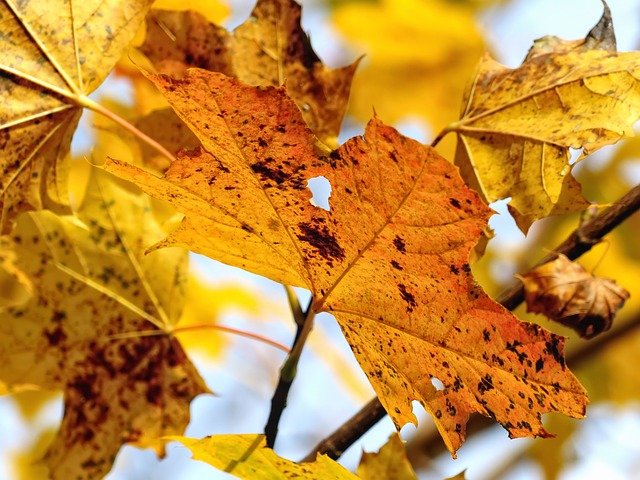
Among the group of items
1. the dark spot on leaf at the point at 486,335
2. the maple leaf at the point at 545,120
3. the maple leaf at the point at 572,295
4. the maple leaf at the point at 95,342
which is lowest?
the dark spot on leaf at the point at 486,335

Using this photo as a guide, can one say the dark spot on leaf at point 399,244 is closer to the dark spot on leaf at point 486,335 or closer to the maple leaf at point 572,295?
the dark spot on leaf at point 486,335

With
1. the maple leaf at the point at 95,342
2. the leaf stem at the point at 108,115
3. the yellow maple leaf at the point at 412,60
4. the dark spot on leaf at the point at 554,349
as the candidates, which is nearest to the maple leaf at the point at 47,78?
the leaf stem at the point at 108,115

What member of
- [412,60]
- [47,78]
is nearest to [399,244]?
[47,78]

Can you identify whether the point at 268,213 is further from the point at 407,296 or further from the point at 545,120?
the point at 545,120

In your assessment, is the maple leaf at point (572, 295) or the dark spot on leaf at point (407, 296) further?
the maple leaf at point (572, 295)

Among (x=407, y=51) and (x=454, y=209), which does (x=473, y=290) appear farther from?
(x=407, y=51)

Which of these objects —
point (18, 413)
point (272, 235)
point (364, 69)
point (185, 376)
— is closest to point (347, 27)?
point (364, 69)

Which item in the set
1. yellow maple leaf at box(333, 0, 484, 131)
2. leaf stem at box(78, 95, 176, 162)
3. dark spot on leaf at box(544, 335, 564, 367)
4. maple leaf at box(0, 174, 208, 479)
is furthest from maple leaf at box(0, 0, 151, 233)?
yellow maple leaf at box(333, 0, 484, 131)

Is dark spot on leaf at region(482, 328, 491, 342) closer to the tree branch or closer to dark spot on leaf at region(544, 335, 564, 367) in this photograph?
dark spot on leaf at region(544, 335, 564, 367)
